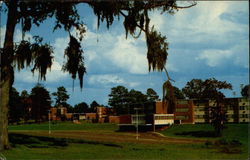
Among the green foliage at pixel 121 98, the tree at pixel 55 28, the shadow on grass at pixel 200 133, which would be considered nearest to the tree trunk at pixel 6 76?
the tree at pixel 55 28

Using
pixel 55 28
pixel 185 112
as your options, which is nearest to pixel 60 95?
pixel 185 112

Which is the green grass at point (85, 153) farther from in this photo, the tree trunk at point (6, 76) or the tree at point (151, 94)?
the tree at point (151, 94)

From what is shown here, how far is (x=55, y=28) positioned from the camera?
21.9m

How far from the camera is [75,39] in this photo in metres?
22.1

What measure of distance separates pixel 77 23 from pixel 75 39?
1056mm

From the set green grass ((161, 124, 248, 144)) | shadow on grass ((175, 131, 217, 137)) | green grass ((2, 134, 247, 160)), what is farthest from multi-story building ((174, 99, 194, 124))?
green grass ((2, 134, 247, 160))

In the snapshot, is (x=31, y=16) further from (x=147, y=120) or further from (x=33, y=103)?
(x=33, y=103)

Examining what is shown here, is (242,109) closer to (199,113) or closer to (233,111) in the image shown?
(233,111)

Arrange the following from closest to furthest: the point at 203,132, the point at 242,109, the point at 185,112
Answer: the point at 203,132 < the point at 242,109 < the point at 185,112

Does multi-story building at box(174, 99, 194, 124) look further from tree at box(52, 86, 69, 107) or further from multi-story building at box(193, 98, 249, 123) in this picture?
tree at box(52, 86, 69, 107)

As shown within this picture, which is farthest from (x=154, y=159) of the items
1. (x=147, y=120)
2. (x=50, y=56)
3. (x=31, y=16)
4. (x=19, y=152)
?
(x=147, y=120)

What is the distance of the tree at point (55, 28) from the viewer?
20.2 m

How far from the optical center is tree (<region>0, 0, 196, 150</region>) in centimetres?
2022

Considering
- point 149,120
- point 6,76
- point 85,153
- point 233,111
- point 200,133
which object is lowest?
point 200,133
